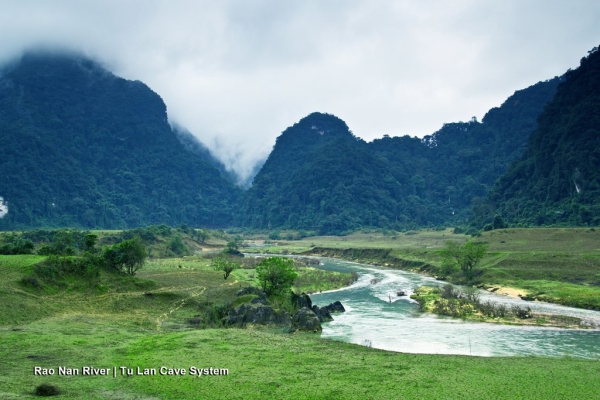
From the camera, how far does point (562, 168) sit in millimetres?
142125

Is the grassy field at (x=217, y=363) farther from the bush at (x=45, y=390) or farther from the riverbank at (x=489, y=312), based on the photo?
the riverbank at (x=489, y=312)

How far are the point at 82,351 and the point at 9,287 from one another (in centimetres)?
1890

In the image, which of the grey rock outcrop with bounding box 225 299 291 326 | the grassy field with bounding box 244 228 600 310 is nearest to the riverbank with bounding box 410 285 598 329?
the grassy field with bounding box 244 228 600 310

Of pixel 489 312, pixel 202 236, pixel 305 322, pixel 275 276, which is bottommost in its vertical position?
pixel 489 312

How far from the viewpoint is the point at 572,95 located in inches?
6260

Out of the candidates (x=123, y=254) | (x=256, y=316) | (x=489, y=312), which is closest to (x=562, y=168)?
(x=489, y=312)

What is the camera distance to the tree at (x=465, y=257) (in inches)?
3022

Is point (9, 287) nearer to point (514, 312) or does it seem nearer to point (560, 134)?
point (514, 312)

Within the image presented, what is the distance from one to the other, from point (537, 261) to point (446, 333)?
42703 millimetres

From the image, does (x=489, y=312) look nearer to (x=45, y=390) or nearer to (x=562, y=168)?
(x=45, y=390)

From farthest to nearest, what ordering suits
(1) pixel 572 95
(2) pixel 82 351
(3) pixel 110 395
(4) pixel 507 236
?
(1) pixel 572 95, (4) pixel 507 236, (2) pixel 82 351, (3) pixel 110 395

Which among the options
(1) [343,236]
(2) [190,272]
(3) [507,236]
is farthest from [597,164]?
(2) [190,272]

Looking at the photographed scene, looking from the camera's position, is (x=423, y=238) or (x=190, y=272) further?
(x=423, y=238)

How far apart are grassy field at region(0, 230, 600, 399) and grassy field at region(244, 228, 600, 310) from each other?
113 feet
